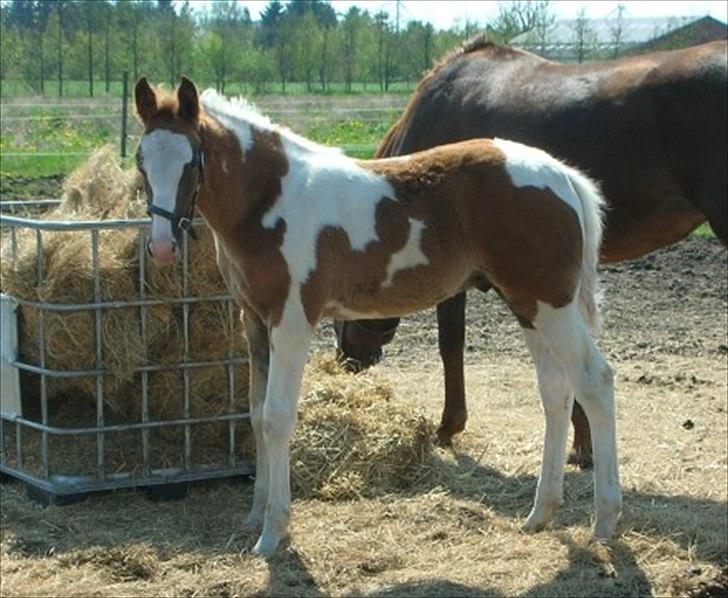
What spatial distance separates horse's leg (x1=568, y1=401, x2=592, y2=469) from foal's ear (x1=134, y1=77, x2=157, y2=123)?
294 cm

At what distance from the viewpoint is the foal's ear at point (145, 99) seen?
14.7 ft

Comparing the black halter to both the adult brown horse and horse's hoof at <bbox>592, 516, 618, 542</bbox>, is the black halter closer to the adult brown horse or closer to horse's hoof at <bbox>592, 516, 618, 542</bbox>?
horse's hoof at <bbox>592, 516, 618, 542</bbox>

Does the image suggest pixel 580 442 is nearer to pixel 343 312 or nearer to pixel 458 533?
pixel 458 533

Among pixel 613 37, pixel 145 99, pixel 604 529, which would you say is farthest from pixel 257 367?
pixel 613 37

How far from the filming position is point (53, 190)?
14.5 meters

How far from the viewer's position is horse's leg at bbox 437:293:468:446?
6.59m

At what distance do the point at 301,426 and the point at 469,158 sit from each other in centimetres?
174

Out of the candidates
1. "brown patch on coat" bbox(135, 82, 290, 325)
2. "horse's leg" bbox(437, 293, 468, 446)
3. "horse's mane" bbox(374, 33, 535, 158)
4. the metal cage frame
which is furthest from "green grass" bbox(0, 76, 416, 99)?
"brown patch on coat" bbox(135, 82, 290, 325)

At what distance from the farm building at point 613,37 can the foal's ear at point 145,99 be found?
74.6 ft

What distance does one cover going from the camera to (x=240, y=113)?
488 cm

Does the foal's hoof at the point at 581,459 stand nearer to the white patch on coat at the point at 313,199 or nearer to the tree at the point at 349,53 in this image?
the white patch on coat at the point at 313,199

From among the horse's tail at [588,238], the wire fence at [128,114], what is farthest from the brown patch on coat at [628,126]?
the wire fence at [128,114]

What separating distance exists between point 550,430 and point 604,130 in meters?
1.88

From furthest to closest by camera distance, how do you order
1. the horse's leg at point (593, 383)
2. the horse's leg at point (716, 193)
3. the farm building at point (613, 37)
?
1. the farm building at point (613, 37)
2. the horse's leg at point (716, 193)
3. the horse's leg at point (593, 383)
